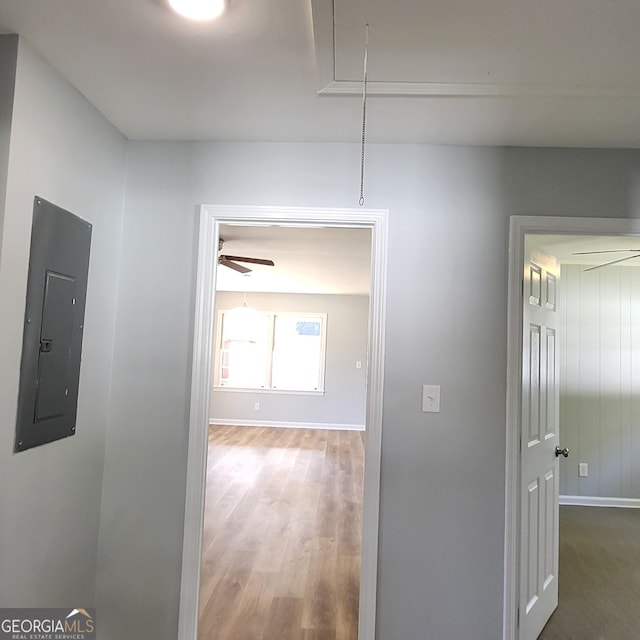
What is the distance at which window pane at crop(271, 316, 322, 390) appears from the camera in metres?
8.05

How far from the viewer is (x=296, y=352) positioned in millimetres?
8078

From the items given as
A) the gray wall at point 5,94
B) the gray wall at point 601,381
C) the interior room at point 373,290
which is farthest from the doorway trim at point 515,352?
the gray wall at point 601,381

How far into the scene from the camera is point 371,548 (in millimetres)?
1868

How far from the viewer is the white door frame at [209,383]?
1876 millimetres

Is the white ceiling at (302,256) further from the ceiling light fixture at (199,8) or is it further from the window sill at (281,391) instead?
the window sill at (281,391)

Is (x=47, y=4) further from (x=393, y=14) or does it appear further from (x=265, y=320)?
(x=265, y=320)

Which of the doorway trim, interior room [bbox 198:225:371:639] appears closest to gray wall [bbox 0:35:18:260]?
interior room [bbox 198:225:371:639]

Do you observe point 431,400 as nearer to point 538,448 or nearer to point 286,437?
point 538,448

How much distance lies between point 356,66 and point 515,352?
4.26 ft

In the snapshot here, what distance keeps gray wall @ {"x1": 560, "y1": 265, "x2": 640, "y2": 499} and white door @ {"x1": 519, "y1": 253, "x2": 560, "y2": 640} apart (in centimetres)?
223

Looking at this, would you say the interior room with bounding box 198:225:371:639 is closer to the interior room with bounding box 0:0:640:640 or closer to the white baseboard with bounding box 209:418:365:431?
the white baseboard with bounding box 209:418:365:431

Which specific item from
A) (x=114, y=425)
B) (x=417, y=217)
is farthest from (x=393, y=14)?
(x=114, y=425)

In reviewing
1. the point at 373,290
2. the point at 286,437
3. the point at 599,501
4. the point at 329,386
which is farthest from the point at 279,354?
the point at 373,290

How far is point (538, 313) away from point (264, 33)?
5.69ft
